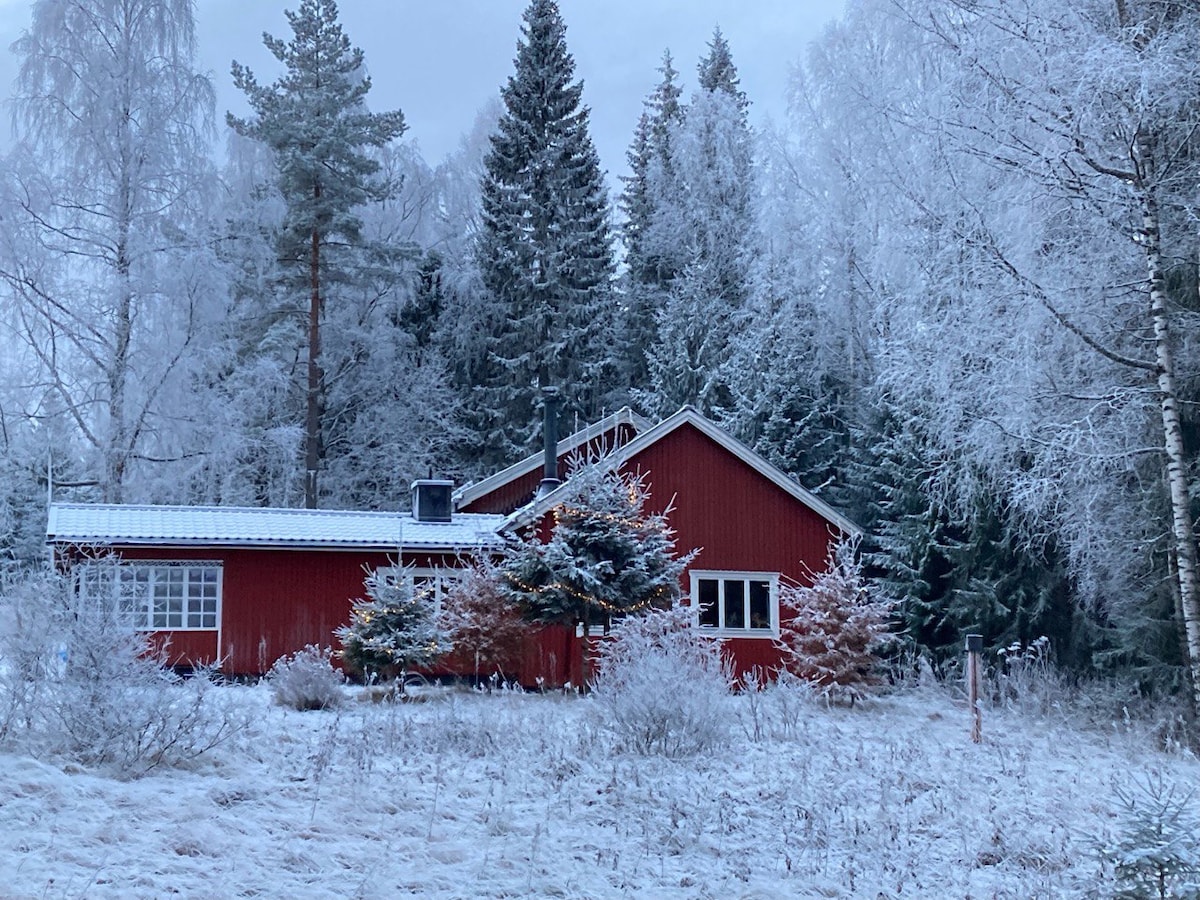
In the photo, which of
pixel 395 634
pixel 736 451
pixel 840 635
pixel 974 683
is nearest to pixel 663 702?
pixel 974 683

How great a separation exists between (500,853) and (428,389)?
80.2ft

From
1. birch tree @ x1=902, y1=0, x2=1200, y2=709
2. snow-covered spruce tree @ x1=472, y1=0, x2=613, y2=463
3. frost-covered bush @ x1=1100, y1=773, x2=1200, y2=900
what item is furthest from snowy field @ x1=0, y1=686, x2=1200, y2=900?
snow-covered spruce tree @ x1=472, y1=0, x2=613, y2=463

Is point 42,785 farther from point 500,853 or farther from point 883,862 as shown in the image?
point 883,862

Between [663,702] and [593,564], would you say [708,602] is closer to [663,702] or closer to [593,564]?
[593,564]

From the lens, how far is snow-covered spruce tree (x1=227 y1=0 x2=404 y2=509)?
93.2ft

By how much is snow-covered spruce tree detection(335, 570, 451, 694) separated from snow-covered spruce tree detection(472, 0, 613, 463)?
578 inches

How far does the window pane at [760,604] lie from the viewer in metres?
20.9

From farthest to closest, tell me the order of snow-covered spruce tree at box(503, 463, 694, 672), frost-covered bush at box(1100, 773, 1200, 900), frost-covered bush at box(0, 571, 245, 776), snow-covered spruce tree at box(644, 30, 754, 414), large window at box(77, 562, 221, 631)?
snow-covered spruce tree at box(644, 30, 754, 414) < large window at box(77, 562, 221, 631) < snow-covered spruce tree at box(503, 463, 694, 672) < frost-covered bush at box(0, 571, 245, 776) < frost-covered bush at box(1100, 773, 1200, 900)

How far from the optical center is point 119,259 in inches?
856

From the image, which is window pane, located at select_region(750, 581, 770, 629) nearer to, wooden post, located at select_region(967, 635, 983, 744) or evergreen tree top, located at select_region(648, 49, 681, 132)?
wooden post, located at select_region(967, 635, 983, 744)

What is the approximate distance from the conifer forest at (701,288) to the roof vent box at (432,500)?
3.80 metres

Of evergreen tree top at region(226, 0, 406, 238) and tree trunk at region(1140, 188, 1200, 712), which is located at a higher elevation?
evergreen tree top at region(226, 0, 406, 238)

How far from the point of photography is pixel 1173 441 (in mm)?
12805

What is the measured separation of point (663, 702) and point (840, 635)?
24.6 feet
